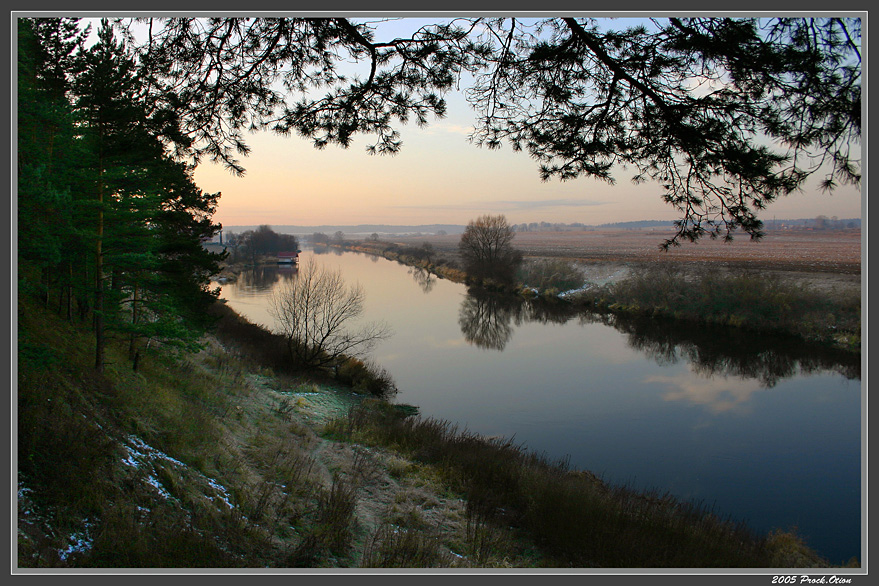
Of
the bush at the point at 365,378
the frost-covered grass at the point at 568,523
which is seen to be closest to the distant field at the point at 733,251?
the frost-covered grass at the point at 568,523

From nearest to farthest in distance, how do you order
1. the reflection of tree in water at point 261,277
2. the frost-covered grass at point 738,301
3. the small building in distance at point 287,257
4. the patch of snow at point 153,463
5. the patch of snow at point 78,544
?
1. the patch of snow at point 78,544
2. the patch of snow at point 153,463
3. the frost-covered grass at point 738,301
4. the reflection of tree in water at point 261,277
5. the small building in distance at point 287,257

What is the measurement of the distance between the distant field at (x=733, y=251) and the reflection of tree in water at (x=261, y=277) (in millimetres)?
14962

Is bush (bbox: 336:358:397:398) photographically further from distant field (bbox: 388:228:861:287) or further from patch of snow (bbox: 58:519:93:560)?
patch of snow (bbox: 58:519:93:560)

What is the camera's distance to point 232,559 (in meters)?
3.00

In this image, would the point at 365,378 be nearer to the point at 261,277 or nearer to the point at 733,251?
the point at 733,251

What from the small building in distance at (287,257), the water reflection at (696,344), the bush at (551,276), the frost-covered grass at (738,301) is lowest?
the water reflection at (696,344)

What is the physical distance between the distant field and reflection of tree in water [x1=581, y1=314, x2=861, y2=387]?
2367 mm

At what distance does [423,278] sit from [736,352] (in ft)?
80.6

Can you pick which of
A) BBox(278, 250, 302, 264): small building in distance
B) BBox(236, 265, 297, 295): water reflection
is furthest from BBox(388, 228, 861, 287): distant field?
BBox(278, 250, 302, 264): small building in distance

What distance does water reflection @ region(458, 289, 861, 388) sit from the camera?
13266 mm

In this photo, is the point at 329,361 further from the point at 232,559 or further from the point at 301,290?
the point at 232,559

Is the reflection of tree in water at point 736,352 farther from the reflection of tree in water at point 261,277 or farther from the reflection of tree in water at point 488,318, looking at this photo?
the reflection of tree in water at point 261,277

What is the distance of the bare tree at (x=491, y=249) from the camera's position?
30241mm

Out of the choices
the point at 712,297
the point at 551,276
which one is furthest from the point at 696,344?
the point at 551,276
